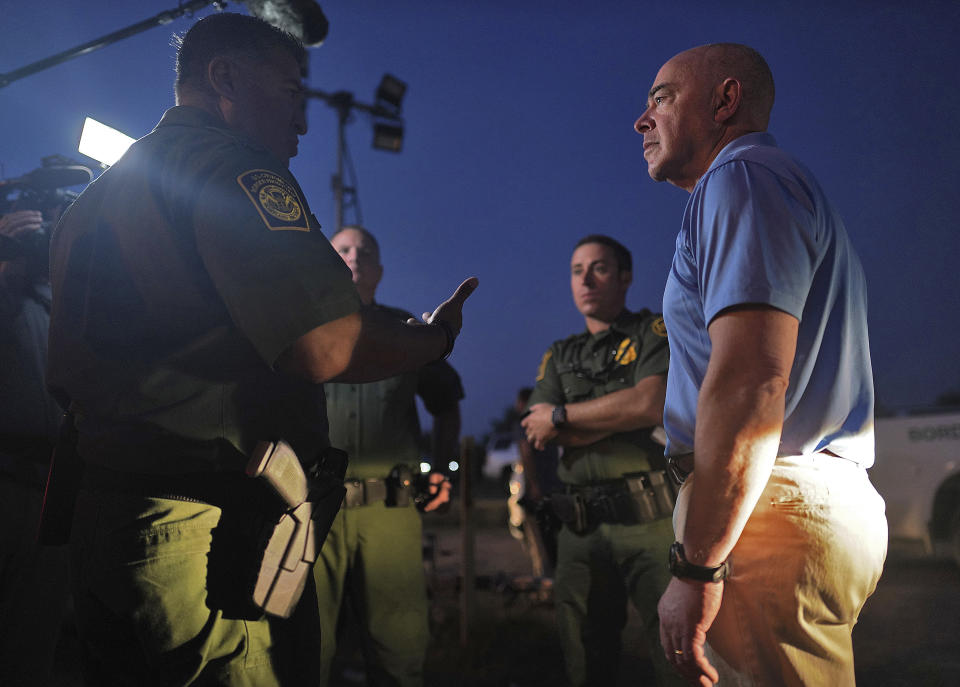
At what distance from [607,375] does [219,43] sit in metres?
2.20

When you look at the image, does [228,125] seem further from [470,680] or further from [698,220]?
[470,680]

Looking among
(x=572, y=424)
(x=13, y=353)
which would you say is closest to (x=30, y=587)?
(x=13, y=353)

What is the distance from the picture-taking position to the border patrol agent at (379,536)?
2.76 metres

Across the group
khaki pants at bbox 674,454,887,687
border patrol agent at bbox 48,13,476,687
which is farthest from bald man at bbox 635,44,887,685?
border patrol agent at bbox 48,13,476,687

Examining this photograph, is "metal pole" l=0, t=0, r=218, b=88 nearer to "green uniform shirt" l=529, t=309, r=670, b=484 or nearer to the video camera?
the video camera

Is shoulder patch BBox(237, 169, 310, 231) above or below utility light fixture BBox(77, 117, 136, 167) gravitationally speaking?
below

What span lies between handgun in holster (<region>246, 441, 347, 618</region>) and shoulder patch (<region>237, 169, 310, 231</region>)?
470 millimetres

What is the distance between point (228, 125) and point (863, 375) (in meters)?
1.69

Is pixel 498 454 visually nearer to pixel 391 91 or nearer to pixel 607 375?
pixel 391 91

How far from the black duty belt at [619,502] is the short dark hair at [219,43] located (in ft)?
7.17

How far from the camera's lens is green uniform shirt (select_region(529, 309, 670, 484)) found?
2855 mm

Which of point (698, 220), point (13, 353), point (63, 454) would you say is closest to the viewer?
point (698, 220)

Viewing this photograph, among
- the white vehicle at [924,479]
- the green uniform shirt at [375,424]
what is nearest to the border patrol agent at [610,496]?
the green uniform shirt at [375,424]

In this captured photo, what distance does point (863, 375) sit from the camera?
4.67 ft
